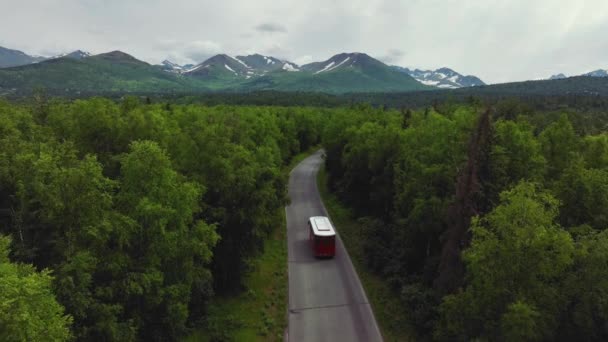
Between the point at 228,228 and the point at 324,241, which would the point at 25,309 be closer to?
the point at 228,228

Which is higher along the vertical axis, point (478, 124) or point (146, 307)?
point (478, 124)

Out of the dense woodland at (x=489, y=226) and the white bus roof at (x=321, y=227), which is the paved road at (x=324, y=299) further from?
the dense woodland at (x=489, y=226)

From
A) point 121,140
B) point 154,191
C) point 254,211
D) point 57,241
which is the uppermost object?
point 121,140

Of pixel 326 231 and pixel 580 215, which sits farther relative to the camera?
pixel 326 231

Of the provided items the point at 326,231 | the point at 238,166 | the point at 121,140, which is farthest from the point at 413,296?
the point at 121,140

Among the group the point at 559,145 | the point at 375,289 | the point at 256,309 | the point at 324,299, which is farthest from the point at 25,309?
the point at 559,145

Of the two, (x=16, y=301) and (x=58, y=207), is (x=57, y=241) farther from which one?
(x=16, y=301)

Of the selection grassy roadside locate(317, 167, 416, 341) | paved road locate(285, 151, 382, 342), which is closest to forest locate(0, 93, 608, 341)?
grassy roadside locate(317, 167, 416, 341)
